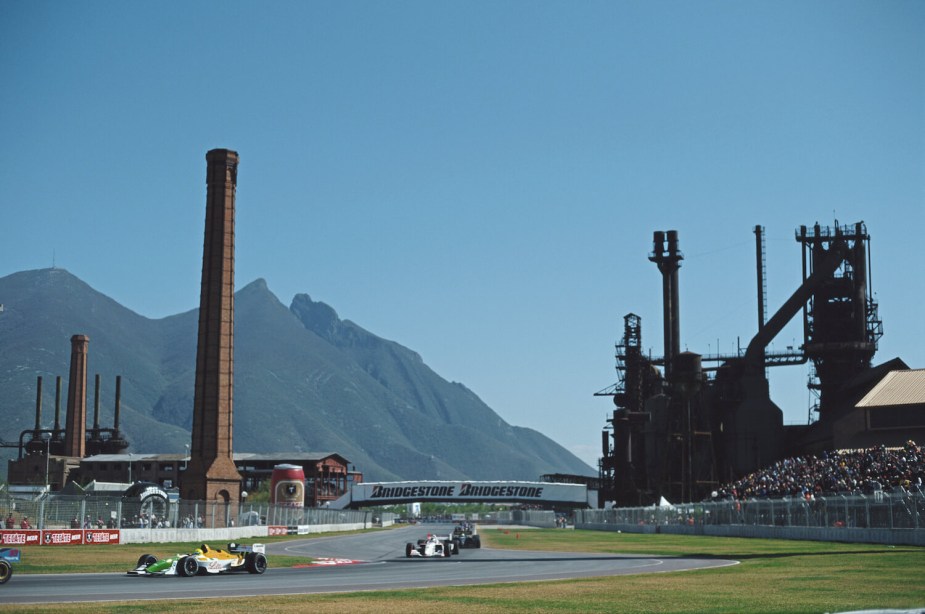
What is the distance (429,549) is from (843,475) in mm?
29184

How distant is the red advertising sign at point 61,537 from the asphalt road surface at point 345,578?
13.3 metres

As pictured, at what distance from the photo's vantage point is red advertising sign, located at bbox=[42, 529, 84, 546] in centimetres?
5012

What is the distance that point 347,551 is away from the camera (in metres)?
52.4

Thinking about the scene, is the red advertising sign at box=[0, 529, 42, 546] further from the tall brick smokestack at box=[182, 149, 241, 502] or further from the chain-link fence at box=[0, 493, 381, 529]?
the tall brick smokestack at box=[182, 149, 241, 502]

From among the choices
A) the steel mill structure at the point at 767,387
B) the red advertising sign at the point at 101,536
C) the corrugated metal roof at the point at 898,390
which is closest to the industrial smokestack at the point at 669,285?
the steel mill structure at the point at 767,387

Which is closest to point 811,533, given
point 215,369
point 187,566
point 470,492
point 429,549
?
point 429,549

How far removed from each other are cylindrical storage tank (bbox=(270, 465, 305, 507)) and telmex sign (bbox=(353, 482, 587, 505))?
32.8 meters

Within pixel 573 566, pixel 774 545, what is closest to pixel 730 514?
pixel 774 545

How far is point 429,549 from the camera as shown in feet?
144

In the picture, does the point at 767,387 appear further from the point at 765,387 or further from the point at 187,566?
the point at 187,566

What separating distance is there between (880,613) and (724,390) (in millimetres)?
89091

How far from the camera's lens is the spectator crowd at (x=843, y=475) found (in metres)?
55.5

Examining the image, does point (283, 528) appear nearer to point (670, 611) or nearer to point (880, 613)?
point (670, 611)

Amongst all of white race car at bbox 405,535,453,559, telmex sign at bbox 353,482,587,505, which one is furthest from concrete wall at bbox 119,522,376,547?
telmex sign at bbox 353,482,587,505
